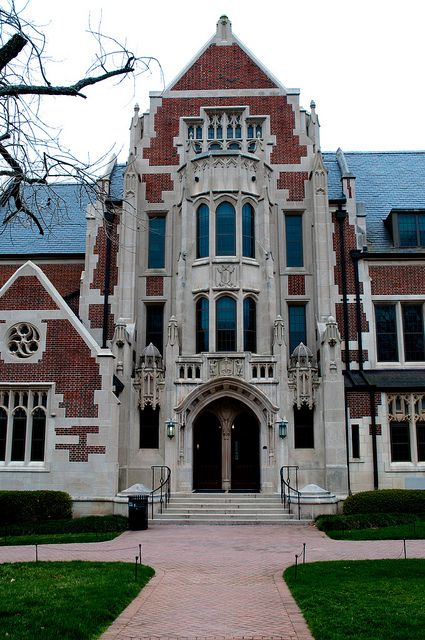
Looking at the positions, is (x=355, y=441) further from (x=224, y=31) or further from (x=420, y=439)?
(x=224, y=31)

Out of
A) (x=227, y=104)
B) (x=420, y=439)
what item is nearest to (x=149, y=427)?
(x=420, y=439)

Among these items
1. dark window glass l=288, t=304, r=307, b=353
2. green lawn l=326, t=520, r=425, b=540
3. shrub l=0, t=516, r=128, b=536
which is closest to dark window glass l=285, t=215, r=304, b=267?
dark window glass l=288, t=304, r=307, b=353

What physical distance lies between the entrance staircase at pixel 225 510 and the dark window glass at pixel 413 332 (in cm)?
860

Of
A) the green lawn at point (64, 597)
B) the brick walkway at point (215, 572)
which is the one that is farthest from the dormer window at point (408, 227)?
the green lawn at point (64, 597)

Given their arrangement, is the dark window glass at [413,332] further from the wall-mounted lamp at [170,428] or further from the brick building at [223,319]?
the wall-mounted lamp at [170,428]

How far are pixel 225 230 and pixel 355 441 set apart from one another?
983 cm

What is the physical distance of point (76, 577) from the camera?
1120cm

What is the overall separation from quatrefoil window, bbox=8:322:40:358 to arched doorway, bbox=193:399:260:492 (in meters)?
6.97

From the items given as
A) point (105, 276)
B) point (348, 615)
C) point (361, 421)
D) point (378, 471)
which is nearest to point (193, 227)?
point (105, 276)

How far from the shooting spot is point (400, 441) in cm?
2439

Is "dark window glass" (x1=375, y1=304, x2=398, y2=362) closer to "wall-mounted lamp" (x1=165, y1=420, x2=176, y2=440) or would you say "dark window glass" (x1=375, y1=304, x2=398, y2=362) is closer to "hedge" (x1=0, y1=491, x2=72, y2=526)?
"wall-mounted lamp" (x1=165, y1=420, x2=176, y2=440)

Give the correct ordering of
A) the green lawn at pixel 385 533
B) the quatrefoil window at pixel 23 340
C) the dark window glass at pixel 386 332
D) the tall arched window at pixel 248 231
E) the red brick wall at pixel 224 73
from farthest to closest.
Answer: the red brick wall at pixel 224 73 < the dark window glass at pixel 386 332 < the tall arched window at pixel 248 231 < the quatrefoil window at pixel 23 340 < the green lawn at pixel 385 533

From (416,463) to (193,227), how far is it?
12.8 metres

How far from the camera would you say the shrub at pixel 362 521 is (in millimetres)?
18422
